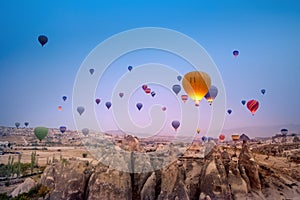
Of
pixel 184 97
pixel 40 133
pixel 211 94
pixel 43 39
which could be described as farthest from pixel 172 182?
pixel 40 133

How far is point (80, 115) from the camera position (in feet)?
122

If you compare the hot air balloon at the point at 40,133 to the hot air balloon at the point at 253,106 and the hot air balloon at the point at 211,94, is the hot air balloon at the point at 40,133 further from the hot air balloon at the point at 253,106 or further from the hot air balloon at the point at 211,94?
the hot air balloon at the point at 253,106

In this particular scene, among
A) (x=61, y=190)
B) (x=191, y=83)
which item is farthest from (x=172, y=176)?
(x=191, y=83)

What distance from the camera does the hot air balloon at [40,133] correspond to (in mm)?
41562

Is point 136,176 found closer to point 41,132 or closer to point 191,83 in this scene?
point 191,83

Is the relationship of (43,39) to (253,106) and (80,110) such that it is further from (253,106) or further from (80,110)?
(253,106)

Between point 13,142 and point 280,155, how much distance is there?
62.9 metres

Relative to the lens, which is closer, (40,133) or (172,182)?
(172,182)

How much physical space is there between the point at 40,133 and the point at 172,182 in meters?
31.1

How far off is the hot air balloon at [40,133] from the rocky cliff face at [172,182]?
2550cm

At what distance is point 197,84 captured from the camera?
1073 inches

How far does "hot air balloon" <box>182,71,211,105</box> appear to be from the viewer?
27078 millimetres

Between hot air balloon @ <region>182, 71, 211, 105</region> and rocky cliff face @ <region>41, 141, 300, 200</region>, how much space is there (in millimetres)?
9905

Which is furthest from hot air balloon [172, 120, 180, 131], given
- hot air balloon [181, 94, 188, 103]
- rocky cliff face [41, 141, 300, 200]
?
rocky cliff face [41, 141, 300, 200]
